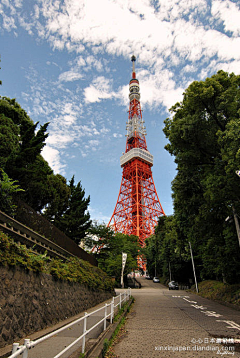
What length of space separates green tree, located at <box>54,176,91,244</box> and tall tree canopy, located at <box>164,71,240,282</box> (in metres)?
10.1

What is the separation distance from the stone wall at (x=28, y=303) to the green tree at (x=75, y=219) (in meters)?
12.3

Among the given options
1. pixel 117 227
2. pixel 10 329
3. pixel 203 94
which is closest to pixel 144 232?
pixel 117 227

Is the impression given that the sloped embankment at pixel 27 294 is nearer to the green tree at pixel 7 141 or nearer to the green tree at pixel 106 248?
the green tree at pixel 7 141

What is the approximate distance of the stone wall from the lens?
13.0ft

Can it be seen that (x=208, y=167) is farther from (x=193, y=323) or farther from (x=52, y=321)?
(x=52, y=321)

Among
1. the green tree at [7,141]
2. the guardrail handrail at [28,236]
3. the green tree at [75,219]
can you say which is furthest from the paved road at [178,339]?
the green tree at [75,219]

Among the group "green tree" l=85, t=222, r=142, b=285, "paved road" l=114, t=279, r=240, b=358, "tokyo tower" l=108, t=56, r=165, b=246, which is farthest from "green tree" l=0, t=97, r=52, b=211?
"tokyo tower" l=108, t=56, r=165, b=246

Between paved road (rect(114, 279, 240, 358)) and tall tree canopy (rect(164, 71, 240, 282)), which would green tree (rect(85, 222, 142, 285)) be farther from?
paved road (rect(114, 279, 240, 358))

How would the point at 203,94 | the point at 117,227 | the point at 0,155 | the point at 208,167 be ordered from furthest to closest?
the point at 117,227, the point at 0,155, the point at 208,167, the point at 203,94

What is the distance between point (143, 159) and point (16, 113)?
4568 cm

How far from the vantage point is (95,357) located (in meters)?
3.40

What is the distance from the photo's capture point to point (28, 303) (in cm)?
466

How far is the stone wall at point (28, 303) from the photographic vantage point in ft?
13.0

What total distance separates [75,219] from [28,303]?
15.0 metres
